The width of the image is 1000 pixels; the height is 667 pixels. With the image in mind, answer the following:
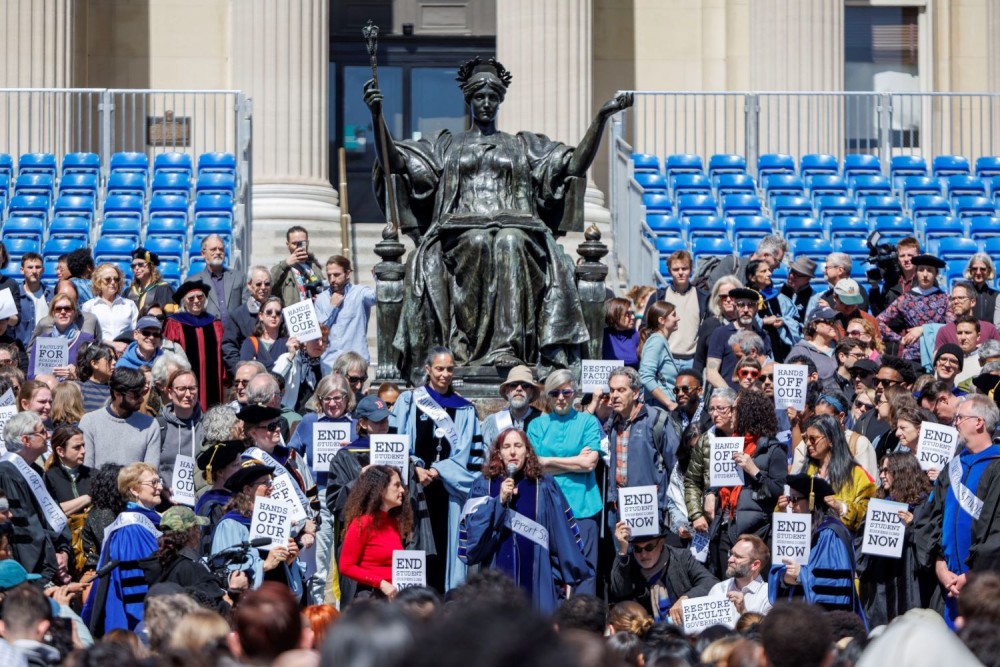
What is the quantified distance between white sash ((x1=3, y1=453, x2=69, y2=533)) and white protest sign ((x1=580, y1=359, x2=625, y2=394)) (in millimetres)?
3845

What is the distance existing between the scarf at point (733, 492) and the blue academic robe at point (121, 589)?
367 centimetres

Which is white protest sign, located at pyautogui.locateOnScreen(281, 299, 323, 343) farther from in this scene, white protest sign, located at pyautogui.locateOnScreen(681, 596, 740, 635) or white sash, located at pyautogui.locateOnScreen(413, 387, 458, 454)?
white protest sign, located at pyautogui.locateOnScreen(681, 596, 740, 635)

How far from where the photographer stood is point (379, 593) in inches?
397

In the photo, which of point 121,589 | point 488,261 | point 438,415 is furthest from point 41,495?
point 488,261

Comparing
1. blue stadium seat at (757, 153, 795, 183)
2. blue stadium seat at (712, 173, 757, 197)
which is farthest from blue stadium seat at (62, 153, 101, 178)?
blue stadium seat at (757, 153, 795, 183)

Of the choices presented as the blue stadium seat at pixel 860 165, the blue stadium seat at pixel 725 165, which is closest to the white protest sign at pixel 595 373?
the blue stadium seat at pixel 725 165

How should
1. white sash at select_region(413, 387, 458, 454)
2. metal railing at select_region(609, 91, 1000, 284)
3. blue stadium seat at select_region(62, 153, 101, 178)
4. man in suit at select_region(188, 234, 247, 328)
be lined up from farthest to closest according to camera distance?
1. metal railing at select_region(609, 91, 1000, 284)
2. blue stadium seat at select_region(62, 153, 101, 178)
3. man in suit at select_region(188, 234, 247, 328)
4. white sash at select_region(413, 387, 458, 454)

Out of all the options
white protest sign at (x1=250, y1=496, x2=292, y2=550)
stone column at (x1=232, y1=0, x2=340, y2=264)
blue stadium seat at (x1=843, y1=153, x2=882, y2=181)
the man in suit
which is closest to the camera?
white protest sign at (x1=250, y1=496, x2=292, y2=550)

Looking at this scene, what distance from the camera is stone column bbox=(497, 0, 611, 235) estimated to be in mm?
22594

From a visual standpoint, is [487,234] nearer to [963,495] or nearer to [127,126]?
[963,495]

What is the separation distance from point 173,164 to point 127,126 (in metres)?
4.29

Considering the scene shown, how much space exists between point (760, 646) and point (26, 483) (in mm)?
5031

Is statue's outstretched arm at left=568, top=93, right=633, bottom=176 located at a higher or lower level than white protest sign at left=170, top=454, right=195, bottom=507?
higher

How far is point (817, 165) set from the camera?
2134 centimetres
